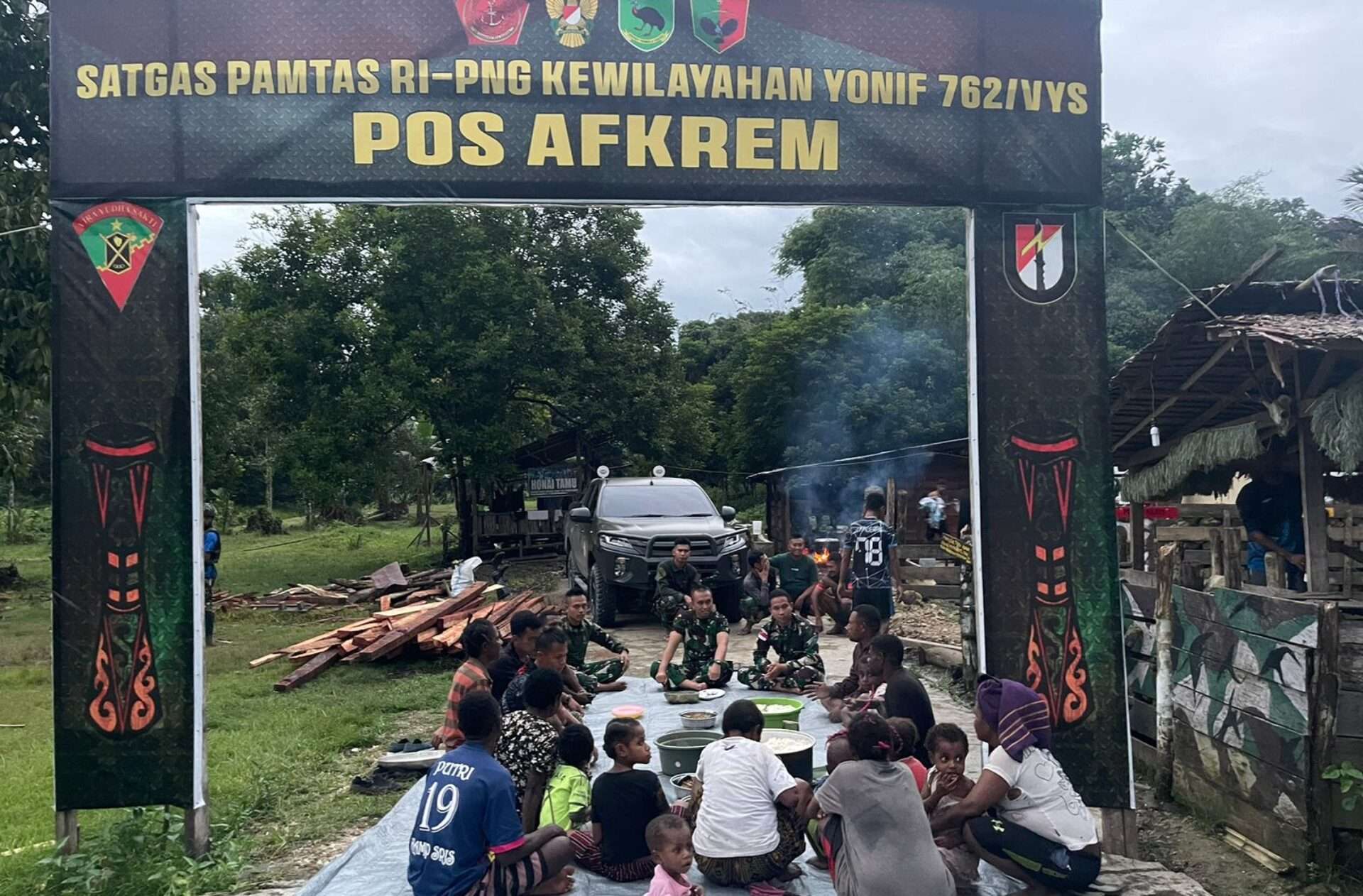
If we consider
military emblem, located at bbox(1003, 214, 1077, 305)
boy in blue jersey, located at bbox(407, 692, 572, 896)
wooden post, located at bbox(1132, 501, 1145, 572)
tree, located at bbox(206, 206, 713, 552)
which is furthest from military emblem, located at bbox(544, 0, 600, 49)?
tree, located at bbox(206, 206, 713, 552)

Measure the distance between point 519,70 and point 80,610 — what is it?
3900mm

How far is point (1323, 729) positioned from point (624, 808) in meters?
3.55

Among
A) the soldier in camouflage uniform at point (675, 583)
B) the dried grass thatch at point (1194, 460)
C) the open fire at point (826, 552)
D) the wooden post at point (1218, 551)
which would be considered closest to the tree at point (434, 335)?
the open fire at point (826, 552)

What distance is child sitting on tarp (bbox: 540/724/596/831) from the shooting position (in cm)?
509

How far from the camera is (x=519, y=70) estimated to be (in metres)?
5.81

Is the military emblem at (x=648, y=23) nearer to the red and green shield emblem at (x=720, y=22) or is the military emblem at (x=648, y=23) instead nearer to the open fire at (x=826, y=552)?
the red and green shield emblem at (x=720, y=22)

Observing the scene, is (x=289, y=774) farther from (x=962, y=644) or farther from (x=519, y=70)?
(x=962, y=644)

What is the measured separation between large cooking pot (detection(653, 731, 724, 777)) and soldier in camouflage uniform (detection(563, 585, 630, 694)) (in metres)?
2.25

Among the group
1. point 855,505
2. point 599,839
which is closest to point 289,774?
point 599,839

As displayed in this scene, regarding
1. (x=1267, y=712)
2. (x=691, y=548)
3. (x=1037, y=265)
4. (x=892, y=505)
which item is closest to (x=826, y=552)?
(x=691, y=548)

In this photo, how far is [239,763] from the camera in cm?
766

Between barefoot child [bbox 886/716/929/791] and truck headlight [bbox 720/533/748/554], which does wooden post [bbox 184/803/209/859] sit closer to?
barefoot child [bbox 886/716/929/791]

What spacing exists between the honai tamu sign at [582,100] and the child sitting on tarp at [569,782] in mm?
3002

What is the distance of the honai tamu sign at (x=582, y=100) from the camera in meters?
5.69
